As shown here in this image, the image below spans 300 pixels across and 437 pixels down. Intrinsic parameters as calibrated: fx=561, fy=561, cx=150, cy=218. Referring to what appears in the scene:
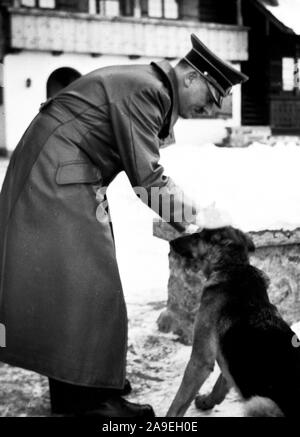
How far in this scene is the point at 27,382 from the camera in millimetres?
3352

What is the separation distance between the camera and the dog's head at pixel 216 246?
284 cm

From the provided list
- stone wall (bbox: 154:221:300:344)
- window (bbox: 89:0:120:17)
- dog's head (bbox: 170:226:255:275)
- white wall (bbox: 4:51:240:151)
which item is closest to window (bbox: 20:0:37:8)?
white wall (bbox: 4:51:240:151)

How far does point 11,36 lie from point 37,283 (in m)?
16.9

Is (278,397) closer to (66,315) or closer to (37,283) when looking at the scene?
(66,315)

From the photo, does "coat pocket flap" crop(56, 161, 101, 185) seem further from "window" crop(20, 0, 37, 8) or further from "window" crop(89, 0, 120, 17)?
"window" crop(89, 0, 120, 17)

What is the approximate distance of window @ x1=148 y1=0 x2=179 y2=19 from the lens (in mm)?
20797

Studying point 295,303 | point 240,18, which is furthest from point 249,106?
point 295,303

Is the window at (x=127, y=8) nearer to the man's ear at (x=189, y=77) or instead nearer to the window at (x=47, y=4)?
the window at (x=47, y=4)

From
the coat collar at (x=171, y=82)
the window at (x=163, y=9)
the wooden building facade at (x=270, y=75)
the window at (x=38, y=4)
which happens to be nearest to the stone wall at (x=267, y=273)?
the coat collar at (x=171, y=82)

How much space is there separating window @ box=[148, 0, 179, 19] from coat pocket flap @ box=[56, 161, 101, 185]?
1963cm

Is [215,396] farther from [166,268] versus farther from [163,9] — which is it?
[163,9]

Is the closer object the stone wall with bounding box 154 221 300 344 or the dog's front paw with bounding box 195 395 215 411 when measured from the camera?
the dog's front paw with bounding box 195 395 215 411

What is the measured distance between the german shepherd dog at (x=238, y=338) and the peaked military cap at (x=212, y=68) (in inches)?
28.2

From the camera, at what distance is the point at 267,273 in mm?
3973
